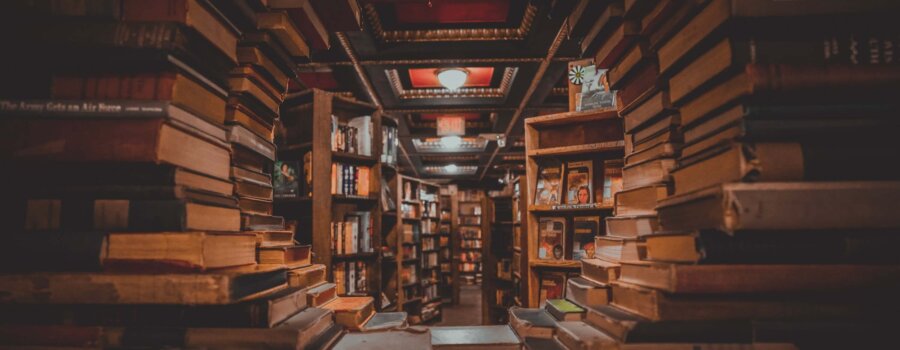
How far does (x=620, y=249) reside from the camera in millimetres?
1195

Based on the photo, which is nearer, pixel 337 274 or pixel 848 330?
pixel 848 330

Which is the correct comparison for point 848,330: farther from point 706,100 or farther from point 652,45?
point 652,45

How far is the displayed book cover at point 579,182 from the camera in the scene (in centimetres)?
294

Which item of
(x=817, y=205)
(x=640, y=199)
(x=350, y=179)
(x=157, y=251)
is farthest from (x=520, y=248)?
(x=157, y=251)

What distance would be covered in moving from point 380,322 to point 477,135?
5.74m

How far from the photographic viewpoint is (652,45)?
1098 mm

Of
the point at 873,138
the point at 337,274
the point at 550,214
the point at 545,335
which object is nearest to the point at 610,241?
the point at 545,335

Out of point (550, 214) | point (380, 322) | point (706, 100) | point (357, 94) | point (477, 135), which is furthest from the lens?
point (477, 135)

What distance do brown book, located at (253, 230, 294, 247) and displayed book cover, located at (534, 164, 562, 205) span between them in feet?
6.58

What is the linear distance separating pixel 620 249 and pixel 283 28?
1.08m

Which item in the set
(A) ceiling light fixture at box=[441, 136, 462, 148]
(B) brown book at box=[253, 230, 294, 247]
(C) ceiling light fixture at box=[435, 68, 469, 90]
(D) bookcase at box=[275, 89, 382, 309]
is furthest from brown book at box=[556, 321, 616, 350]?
(A) ceiling light fixture at box=[441, 136, 462, 148]

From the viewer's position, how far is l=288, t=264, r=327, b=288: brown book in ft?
4.21

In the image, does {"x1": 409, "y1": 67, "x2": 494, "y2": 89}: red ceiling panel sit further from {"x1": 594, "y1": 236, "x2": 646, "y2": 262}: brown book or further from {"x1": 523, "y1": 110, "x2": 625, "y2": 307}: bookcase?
{"x1": 594, "y1": 236, "x2": 646, "y2": 262}: brown book

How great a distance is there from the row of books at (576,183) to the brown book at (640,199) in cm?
157
